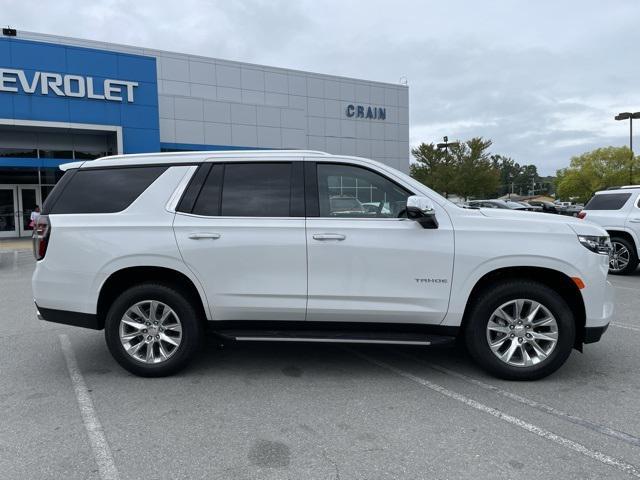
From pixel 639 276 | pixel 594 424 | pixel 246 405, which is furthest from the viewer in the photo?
pixel 639 276

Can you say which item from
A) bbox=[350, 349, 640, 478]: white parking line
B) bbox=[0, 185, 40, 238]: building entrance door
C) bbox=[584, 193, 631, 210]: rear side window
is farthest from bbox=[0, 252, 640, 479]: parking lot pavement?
bbox=[0, 185, 40, 238]: building entrance door

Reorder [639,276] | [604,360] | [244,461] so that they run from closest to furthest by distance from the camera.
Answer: [244,461], [604,360], [639,276]

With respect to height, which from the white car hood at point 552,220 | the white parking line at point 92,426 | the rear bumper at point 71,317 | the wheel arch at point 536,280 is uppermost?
the white car hood at point 552,220

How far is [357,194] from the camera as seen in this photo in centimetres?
441

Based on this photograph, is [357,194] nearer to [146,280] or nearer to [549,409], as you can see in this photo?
[146,280]

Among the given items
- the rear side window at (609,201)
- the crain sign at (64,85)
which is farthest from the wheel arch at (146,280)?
the crain sign at (64,85)

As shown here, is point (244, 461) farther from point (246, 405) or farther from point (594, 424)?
point (594, 424)

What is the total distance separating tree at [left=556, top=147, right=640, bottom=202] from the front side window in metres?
46.6

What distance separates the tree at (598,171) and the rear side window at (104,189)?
47725mm

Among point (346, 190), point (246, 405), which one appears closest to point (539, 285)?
point (346, 190)

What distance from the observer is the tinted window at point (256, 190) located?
14.3ft

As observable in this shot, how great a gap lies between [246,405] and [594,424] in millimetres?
2520

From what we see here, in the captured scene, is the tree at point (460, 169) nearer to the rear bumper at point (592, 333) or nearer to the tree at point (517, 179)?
the rear bumper at point (592, 333)

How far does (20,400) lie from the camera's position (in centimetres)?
400
